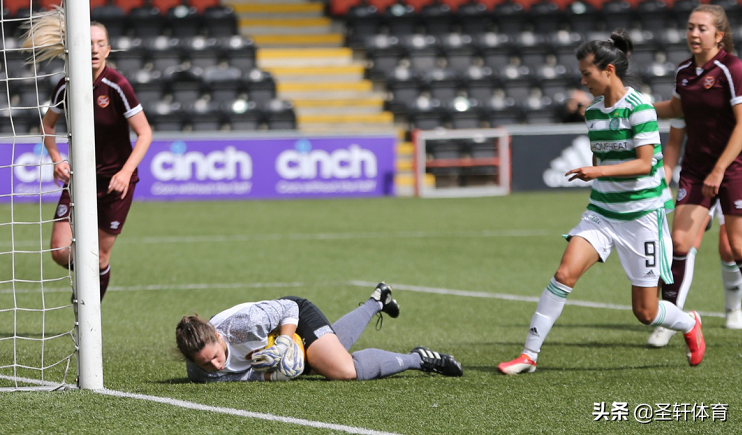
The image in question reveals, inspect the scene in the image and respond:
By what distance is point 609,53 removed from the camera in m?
5.28

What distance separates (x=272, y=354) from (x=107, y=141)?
2.25 m

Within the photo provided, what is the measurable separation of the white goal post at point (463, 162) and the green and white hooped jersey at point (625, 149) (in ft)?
44.4

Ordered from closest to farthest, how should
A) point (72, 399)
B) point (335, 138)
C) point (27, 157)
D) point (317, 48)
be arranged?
point (72, 399) < point (27, 157) < point (335, 138) < point (317, 48)

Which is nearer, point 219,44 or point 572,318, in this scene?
point 572,318

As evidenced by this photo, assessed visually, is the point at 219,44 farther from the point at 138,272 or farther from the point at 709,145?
the point at 709,145

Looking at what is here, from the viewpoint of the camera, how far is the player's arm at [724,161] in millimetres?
5883

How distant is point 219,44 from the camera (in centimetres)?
2234

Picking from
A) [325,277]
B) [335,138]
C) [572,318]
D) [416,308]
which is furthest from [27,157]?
[572,318]

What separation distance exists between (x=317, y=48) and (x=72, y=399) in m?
19.9

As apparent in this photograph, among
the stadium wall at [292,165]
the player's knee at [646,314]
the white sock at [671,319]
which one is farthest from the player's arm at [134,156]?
the stadium wall at [292,165]

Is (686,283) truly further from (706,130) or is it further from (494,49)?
(494,49)

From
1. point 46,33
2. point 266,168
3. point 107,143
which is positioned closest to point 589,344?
point 107,143

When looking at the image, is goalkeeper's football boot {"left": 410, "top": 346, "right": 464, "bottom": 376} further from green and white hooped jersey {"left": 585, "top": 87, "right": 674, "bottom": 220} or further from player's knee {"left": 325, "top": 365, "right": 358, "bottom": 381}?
green and white hooped jersey {"left": 585, "top": 87, "right": 674, "bottom": 220}

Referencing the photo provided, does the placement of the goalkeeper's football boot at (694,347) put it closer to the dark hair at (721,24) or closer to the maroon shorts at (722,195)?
the maroon shorts at (722,195)
